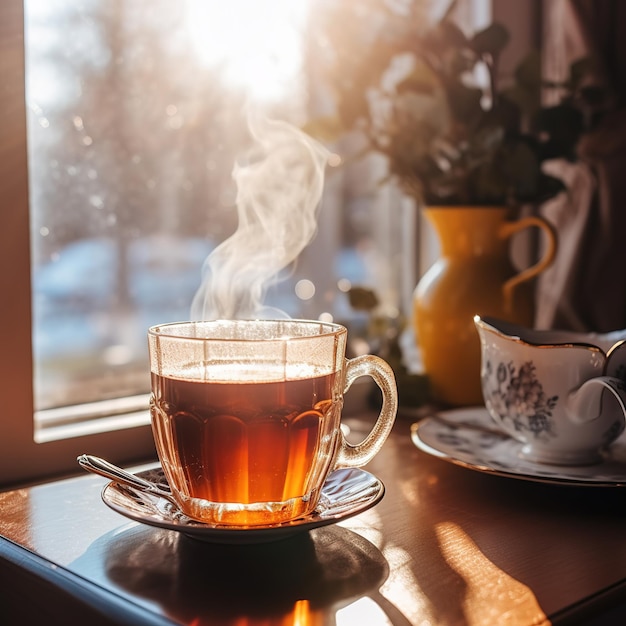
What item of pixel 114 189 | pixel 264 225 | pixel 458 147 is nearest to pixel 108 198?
pixel 114 189

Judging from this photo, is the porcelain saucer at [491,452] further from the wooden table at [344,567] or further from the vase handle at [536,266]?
the vase handle at [536,266]

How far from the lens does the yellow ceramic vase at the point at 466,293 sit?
1.26 m

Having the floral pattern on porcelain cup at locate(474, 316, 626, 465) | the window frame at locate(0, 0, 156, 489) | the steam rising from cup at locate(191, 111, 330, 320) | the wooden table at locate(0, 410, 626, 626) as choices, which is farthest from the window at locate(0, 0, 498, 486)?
the floral pattern on porcelain cup at locate(474, 316, 626, 465)

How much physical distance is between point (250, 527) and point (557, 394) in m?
0.41

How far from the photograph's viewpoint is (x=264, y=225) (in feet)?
3.70

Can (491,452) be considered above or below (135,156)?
below

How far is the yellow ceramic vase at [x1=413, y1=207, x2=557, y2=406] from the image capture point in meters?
1.26

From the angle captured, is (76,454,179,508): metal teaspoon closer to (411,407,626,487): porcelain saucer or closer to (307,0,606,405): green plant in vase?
(411,407,626,487): porcelain saucer

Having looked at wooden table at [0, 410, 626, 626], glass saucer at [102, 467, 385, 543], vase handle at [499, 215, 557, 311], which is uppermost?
vase handle at [499, 215, 557, 311]

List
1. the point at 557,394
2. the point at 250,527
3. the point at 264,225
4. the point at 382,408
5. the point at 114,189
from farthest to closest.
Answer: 1. the point at 114,189
2. the point at 264,225
3. the point at 557,394
4. the point at 382,408
5. the point at 250,527

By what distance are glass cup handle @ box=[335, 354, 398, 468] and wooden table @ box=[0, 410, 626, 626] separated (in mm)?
62

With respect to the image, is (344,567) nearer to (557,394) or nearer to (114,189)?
(557,394)

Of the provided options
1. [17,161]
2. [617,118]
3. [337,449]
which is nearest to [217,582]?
[337,449]

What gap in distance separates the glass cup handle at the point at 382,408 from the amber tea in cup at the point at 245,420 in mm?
24
